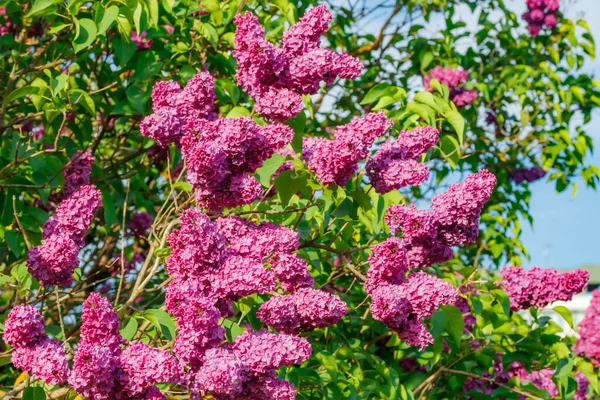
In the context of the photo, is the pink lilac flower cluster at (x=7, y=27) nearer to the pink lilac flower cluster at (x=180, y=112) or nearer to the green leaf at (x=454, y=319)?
the pink lilac flower cluster at (x=180, y=112)

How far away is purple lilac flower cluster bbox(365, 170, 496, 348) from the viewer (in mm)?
2338

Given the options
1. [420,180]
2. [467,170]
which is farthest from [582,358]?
[420,180]

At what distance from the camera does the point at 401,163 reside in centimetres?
248

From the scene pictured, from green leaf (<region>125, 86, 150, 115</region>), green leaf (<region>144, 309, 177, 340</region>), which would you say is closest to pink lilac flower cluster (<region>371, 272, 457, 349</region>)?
green leaf (<region>144, 309, 177, 340</region>)

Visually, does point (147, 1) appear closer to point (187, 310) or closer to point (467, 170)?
point (187, 310)

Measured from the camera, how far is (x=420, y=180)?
7.98 feet

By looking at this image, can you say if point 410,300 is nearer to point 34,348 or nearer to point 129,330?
point 129,330

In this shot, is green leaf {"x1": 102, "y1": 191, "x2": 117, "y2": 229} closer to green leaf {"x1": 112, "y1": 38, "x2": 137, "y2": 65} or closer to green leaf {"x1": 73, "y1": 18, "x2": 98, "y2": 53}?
green leaf {"x1": 112, "y1": 38, "x2": 137, "y2": 65}

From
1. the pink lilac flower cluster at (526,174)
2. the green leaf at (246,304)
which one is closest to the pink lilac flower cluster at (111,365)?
the green leaf at (246,304)

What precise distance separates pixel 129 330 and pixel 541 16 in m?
4.54

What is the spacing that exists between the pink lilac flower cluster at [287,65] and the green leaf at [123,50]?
2.52 ft

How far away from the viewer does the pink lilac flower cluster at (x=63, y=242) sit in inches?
95.6

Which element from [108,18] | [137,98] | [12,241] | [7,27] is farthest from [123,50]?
[7,27]

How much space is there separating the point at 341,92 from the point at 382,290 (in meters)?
3.26
